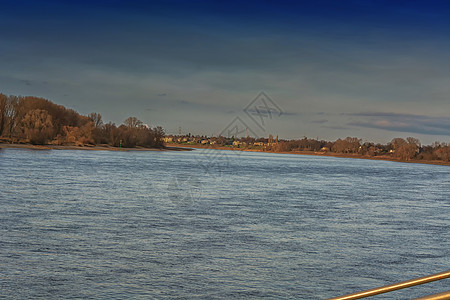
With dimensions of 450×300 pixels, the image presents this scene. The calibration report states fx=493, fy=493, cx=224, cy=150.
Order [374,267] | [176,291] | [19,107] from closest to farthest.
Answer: [176,291] < [374,267] < [19,107]

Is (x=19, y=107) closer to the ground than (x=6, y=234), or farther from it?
farther from it

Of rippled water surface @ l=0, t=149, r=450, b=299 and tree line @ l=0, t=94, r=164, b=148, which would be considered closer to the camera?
rippled water surface @ l=0, t=149, r=450, b=299

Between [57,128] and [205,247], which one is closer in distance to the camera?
[205,247]

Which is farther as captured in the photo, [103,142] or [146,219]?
[103,142]

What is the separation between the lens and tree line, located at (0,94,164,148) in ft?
330

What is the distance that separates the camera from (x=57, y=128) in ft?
379


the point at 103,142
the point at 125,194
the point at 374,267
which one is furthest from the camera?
the point at 103,142

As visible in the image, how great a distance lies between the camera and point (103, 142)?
137m

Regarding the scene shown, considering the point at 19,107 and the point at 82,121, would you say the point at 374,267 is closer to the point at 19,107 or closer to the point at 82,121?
the point at 19,107

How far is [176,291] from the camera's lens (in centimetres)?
920

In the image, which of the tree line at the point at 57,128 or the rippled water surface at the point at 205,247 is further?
the tree line at the point at 57,128

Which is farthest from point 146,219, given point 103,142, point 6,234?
point 103,142

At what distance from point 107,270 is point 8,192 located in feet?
47.9

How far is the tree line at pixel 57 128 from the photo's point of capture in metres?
101
